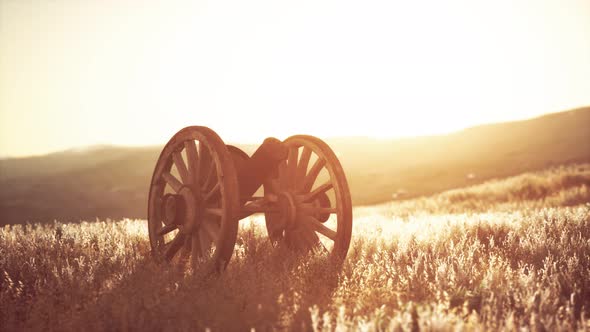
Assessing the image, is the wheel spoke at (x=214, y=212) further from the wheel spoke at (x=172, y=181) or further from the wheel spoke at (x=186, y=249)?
the wheel spoke at (x=172, y=181)

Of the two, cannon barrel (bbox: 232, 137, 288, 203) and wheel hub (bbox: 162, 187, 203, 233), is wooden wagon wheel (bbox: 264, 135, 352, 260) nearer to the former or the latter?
cannon barrel (bbox: 232, 137, 288, 203)

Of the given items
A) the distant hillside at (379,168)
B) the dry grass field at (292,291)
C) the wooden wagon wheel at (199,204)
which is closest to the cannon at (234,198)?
the wooden wagon wheel at (199,204)

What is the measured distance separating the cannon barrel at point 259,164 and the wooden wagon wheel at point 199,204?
0.28 metres

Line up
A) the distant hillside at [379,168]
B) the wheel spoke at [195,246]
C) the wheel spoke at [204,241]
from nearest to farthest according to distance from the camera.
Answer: the wheel spoke at [204,241] < the wheel spoke at [195,246] < the distant hillside at [379,168]

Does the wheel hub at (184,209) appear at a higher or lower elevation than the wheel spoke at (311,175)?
lower

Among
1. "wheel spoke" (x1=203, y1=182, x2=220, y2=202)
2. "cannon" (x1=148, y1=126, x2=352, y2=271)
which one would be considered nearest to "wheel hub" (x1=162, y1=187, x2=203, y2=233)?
"cannon" (x1=148, y1=126, x2=352, y2=271)

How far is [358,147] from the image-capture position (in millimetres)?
61906

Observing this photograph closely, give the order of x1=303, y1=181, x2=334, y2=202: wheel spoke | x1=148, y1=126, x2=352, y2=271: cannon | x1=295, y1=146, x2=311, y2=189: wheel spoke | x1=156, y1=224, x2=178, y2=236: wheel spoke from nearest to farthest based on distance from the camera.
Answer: x1=148, y1=126, x2=352, y2=271: cannon
x1=156, y1=224, x2=178, y2=236: wheel spoke
x1=303, y1=181, x2=334, y2=202: wheel spoke
x1=295, y1=146, x2=311, y2=189: wheel spoke

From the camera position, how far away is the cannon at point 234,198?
4.09 metres

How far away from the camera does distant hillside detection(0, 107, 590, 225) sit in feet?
114

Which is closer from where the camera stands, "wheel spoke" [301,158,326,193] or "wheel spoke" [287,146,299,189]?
"wheel spoke" [301,158,326,193]

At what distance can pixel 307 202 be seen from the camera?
5.07 m

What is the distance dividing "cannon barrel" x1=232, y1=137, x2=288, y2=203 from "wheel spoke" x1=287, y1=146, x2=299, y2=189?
0.44 meters

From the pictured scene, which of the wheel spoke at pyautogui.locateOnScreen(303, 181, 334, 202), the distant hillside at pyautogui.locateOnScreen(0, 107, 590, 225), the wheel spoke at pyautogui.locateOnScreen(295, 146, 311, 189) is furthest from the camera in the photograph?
the distant hillside at pyautogui.locateOnScreen(0, 107, 590, 225)
